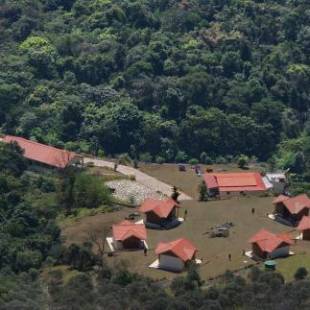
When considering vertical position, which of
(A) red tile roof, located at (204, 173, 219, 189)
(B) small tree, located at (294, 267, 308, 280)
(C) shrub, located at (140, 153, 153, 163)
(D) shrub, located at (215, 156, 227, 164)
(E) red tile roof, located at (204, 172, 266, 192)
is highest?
(B) small tree, located at (294, 267, 308, 280)

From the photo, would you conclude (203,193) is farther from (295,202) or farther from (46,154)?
(46,154)

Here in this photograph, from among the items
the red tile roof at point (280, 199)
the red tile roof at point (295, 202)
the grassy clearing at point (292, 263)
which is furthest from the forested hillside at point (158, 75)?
the grassy clearing at point (292, 263)

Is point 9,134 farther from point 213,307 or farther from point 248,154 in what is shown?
point 213,307

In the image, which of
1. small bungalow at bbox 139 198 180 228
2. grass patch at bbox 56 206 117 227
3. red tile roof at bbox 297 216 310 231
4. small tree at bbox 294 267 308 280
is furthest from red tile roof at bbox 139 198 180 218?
small tree at bbox 294 267 308 280

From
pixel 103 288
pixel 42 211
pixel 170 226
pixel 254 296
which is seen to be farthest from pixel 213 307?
pixel 42 211

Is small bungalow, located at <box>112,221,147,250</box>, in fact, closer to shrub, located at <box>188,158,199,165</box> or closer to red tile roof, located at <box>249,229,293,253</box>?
red tile roof, located at <box>249,229,293,253</box>

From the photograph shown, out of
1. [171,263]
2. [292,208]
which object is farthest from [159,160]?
[171,263]

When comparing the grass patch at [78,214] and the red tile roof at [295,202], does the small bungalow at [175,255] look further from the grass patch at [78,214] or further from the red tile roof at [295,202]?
the grass patch at [78,214]
